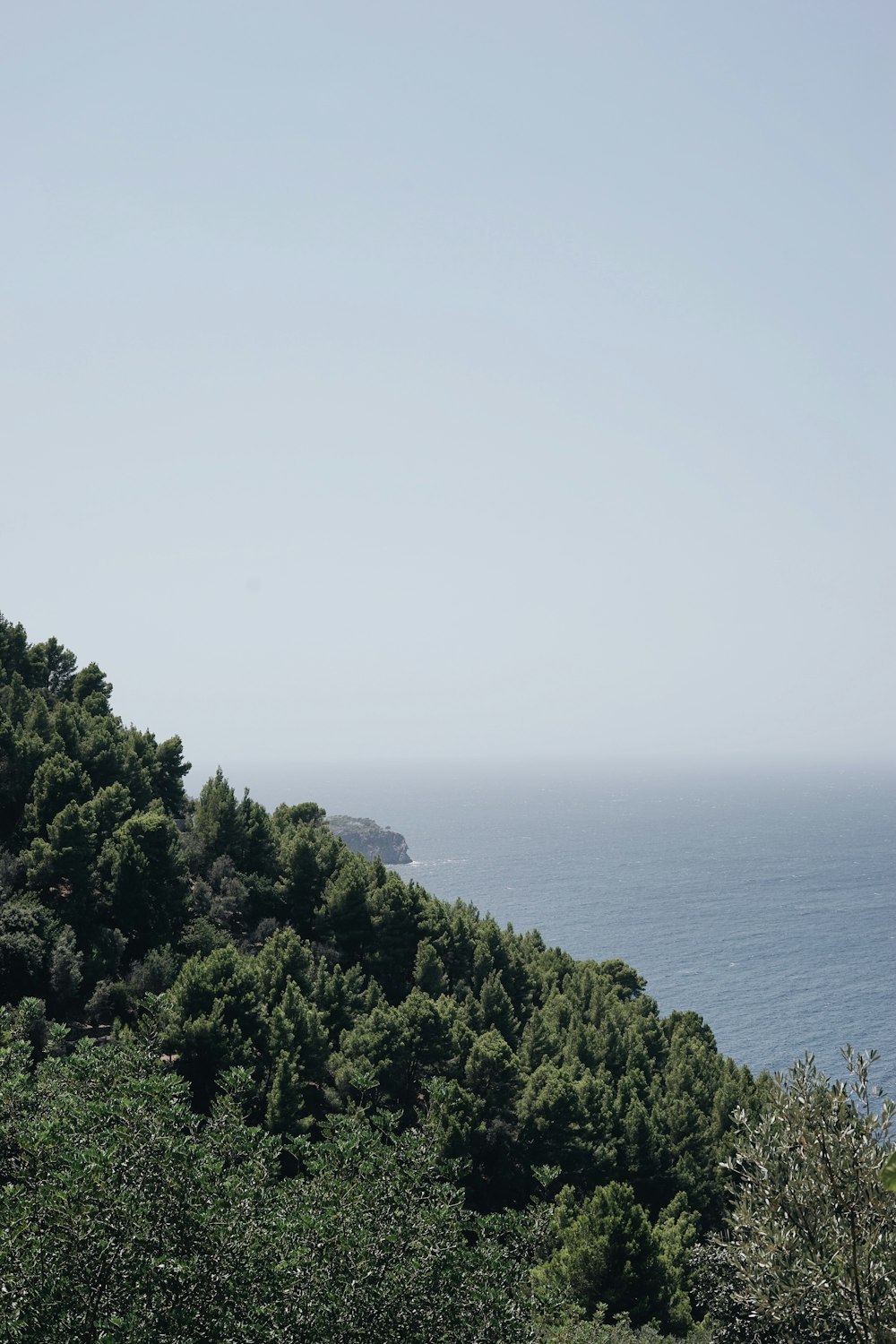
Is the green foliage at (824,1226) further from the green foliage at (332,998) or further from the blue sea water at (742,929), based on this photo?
the blue sea water at (742,929)

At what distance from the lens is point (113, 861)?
4281 centimetres

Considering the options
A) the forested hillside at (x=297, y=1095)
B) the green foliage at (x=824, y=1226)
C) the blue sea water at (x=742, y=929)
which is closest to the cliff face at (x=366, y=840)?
the blue sea water at (x=742, y=929)

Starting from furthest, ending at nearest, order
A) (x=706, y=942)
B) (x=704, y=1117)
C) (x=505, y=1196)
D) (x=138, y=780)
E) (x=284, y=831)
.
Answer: (x=706, y=942) → (x=284, y=831) → (x=138, y=780) → (x=704, y=1117) → (x=505, y=1196)

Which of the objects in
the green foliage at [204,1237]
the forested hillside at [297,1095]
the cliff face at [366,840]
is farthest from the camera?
the cliff face at [366,840]

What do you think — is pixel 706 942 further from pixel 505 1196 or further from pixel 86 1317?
pixel 86 1317

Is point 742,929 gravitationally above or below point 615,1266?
below

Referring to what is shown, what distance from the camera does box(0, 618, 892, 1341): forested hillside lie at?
1392 centimetres

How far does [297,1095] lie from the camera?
3312 cm

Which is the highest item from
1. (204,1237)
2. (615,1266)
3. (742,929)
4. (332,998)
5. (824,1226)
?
(204,1237)

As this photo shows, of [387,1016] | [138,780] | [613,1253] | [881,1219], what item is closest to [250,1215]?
[881,1219]

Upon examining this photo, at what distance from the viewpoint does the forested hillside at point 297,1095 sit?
45.7ft

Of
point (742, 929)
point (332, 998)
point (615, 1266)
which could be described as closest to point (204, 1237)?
point (615, 1266)

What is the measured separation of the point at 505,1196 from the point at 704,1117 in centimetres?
975

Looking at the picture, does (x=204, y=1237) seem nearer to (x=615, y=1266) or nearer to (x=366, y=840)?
(x=615, y=1266)
